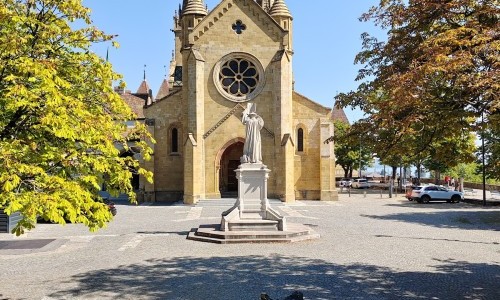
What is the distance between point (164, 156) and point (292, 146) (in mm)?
9700

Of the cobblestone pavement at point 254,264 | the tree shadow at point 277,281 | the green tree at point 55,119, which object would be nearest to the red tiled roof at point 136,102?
the cobblestone pavement at point 254,264

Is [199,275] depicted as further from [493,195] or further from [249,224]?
[493,195]

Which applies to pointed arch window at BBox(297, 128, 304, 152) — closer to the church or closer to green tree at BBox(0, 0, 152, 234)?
the church

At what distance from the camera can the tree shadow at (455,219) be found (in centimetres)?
2025

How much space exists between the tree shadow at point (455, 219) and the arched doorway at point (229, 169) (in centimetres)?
1279

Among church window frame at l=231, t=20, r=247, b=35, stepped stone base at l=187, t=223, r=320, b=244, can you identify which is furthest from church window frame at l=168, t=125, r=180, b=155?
stepped stone base at l=187, t=223, r=320, b=244

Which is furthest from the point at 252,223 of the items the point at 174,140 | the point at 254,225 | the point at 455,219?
the point at 174,140

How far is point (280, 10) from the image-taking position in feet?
118

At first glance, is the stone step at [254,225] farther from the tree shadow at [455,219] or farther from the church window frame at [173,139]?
the church window frame at [173,139]

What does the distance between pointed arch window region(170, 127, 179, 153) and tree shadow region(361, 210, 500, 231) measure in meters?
15.9

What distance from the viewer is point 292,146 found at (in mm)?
31078

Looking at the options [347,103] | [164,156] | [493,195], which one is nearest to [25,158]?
[347,103]

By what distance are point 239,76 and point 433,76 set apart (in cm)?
2537

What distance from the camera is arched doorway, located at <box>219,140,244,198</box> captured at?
3388 cm
